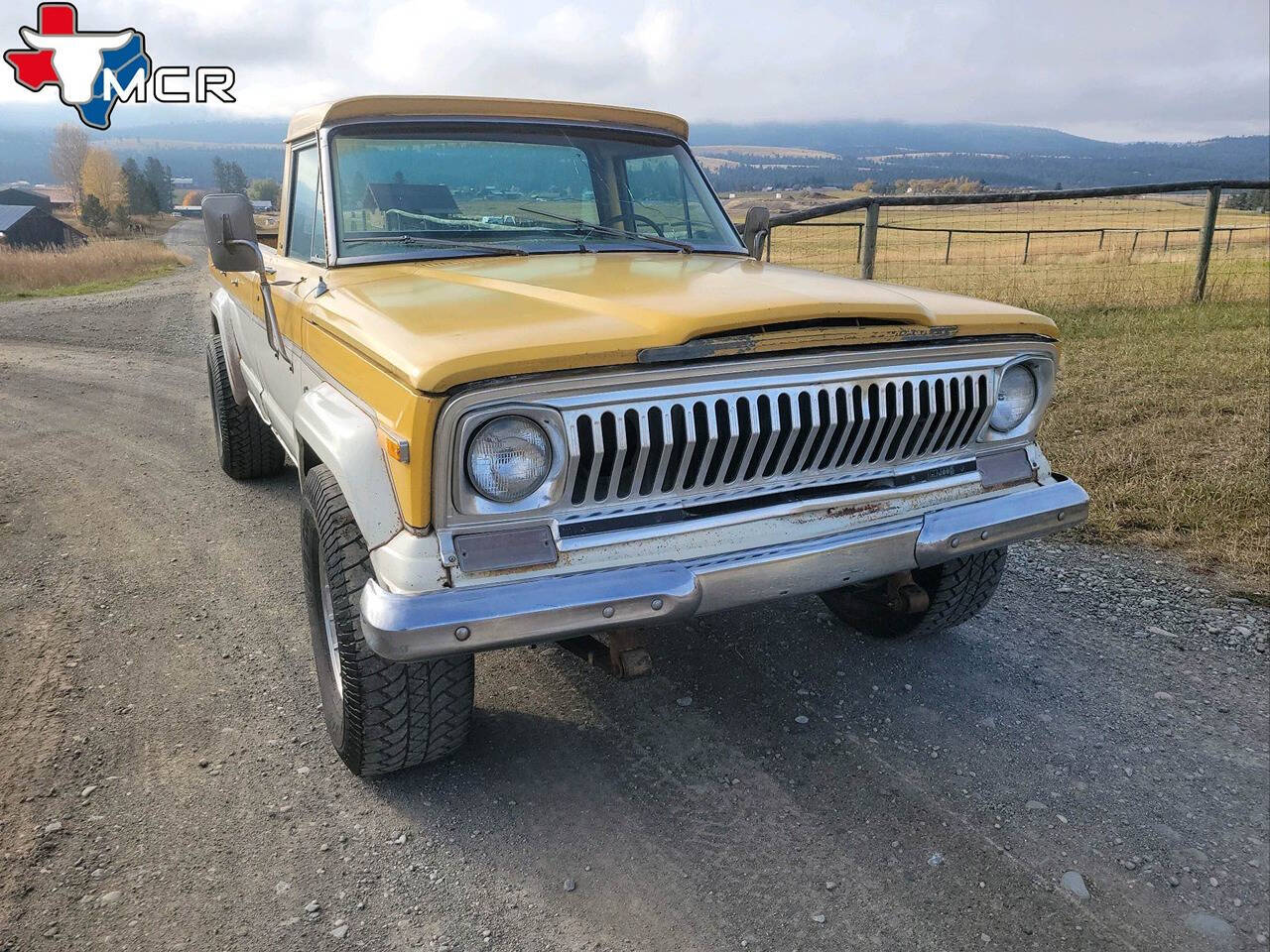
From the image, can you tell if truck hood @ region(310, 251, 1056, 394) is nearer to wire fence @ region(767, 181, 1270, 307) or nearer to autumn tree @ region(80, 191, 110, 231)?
wire fence @ region(767, 181, 1270, 307)

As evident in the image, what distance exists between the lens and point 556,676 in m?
Answer: 3.19

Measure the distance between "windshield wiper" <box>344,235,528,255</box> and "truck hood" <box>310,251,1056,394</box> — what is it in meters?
0.11

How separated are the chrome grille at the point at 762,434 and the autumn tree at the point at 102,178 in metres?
79.8

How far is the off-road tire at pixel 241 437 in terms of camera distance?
5.04 metres

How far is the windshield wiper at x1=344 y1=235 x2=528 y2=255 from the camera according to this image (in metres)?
3.20

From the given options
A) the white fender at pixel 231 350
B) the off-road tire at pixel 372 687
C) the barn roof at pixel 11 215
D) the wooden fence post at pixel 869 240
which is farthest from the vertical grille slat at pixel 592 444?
the barn roof at pixel 11 215

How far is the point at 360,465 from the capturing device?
7.18 ft

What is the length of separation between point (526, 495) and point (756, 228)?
2428 millimetres

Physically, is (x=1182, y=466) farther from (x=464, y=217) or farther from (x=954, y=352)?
(x=464, y=217)

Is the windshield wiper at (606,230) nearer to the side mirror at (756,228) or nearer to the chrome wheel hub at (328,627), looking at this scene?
the side mirror at (756,228)

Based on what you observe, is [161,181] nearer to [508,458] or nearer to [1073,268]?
[1073,268]

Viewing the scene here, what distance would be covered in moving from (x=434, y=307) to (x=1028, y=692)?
2.30 m

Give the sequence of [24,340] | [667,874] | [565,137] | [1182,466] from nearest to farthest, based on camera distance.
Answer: [667,874] → [565,137] → [1182,466] → [24,340]

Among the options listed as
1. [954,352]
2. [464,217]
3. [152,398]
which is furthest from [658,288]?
[152,398]
